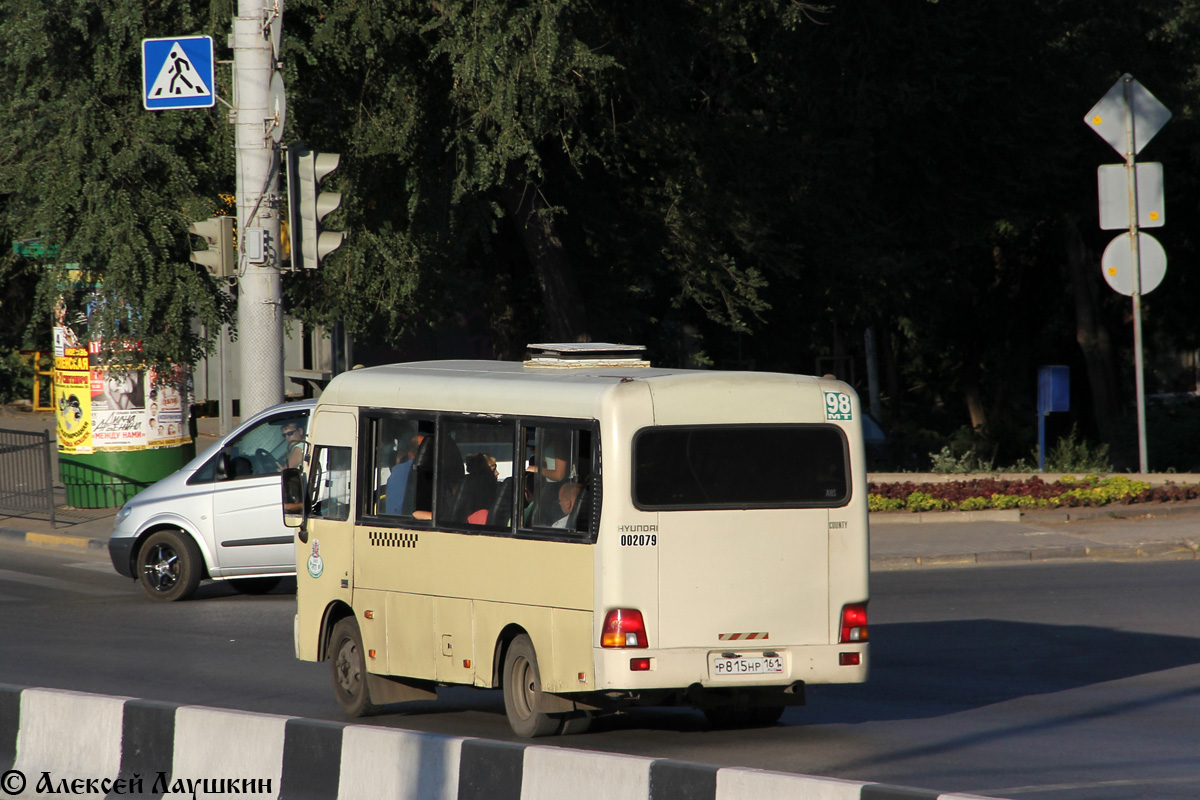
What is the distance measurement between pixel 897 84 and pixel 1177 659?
49.6 ft

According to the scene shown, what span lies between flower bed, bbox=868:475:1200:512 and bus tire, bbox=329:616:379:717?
10.3 metres

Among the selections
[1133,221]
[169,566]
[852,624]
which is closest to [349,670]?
[852,624]

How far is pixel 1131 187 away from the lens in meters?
20.7

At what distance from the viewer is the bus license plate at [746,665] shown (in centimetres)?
876

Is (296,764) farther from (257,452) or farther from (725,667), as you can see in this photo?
(257,452)

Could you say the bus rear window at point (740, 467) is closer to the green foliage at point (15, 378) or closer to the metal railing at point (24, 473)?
the metal railing at point (24, 473)

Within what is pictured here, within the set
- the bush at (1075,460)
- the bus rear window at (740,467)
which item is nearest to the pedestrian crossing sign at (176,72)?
the bus rear window at (740,467)

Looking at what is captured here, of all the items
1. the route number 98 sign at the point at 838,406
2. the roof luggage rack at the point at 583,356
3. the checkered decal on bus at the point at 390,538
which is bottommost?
the checkered decal on bus at the point at 390,538

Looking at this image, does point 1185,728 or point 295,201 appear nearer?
point 1185,728

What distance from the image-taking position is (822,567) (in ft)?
29.6

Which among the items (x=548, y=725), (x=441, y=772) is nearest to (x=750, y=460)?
(x=548, y=725)

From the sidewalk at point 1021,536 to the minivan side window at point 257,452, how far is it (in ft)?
14.8

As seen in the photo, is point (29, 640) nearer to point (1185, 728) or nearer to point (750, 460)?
point (750, 460)

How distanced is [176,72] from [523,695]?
34.0 feet
